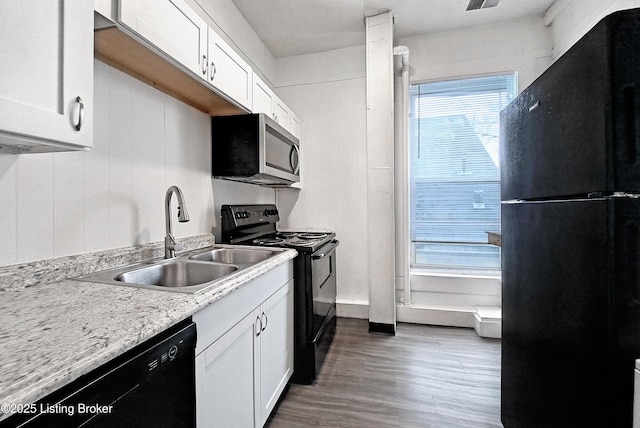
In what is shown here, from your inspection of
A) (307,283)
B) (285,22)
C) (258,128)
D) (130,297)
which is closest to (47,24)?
(130,297)

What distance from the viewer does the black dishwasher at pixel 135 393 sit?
18.8 inches

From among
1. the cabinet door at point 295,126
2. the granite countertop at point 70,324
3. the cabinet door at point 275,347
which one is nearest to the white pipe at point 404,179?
the cabinet door at point 295,126

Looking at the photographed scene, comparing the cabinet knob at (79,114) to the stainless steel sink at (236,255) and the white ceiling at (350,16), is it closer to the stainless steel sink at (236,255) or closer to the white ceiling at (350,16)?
Result: the stainless steel sink at (236,255)

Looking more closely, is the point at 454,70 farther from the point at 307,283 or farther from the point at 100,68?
the point at 100,68

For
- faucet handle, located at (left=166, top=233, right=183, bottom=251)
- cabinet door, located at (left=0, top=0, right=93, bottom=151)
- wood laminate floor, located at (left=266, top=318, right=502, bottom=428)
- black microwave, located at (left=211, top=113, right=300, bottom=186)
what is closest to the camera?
cabinet door, located at (left=0, top=0, right=93, bottom=151)

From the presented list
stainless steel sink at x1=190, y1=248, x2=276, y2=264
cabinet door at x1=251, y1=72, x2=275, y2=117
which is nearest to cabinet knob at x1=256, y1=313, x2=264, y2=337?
stainless steel sink at x1=190, y1=248, x2=276, y2=264

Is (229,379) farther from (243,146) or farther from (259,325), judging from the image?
(243,146)

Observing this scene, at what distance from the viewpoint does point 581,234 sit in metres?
0.86

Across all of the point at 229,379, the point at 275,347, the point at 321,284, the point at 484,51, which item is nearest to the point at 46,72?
the point at 229,379

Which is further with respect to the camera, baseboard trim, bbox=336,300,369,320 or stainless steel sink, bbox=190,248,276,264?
baseboard trim, bbox=336,300,369,320

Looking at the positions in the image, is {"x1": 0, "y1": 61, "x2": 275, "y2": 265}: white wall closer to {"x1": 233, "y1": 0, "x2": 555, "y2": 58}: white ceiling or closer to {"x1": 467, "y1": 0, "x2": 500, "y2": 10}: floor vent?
{"x1": 233, "y1": 0, "x2": 555, "y2": 58}: white ceiling

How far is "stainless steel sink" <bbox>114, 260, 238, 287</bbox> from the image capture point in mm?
1316

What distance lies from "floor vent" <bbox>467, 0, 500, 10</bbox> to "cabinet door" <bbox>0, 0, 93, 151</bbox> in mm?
2724

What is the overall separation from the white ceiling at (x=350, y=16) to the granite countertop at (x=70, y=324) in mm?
2403
